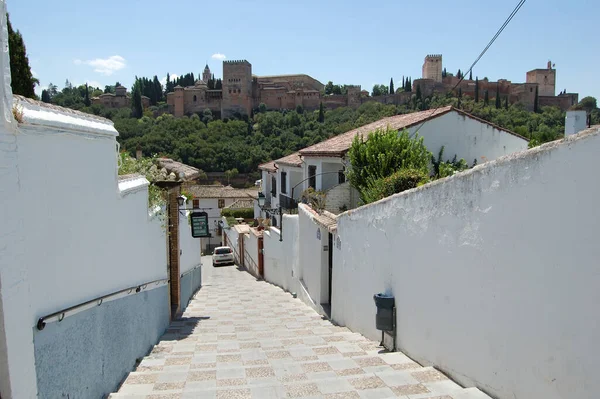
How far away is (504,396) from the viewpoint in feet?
12.9

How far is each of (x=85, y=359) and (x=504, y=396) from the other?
11.3ft

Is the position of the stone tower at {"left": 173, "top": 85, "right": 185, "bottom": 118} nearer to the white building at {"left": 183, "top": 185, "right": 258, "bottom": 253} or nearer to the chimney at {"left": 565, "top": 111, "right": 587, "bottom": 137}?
the white building at {"left": 183, "top": 185, "right": 258, "bottom": 253}

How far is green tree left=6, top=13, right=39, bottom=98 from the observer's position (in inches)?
301

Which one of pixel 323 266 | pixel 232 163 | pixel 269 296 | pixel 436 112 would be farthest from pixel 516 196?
pixel 232 163

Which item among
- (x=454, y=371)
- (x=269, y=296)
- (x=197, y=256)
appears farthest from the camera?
(x=197, y=256)

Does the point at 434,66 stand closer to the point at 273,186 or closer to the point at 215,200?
the point at 215,200

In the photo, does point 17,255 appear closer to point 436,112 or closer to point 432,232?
point 432,232

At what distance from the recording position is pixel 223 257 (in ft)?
94.8

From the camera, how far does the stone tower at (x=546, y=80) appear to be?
323ft

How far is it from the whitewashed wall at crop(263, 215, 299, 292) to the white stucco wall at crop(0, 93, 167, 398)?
9043 mm

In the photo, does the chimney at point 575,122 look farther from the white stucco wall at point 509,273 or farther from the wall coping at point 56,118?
the wall coping at point 56,118

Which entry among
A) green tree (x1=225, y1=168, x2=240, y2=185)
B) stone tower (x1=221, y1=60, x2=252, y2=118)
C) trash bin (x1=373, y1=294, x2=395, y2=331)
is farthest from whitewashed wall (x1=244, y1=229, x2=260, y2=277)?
stone tower (x1=221, y1=60, x2=252, y2=118)

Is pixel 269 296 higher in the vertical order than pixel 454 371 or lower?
lower

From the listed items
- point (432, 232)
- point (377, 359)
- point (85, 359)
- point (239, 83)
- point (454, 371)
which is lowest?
point (377, 359)
